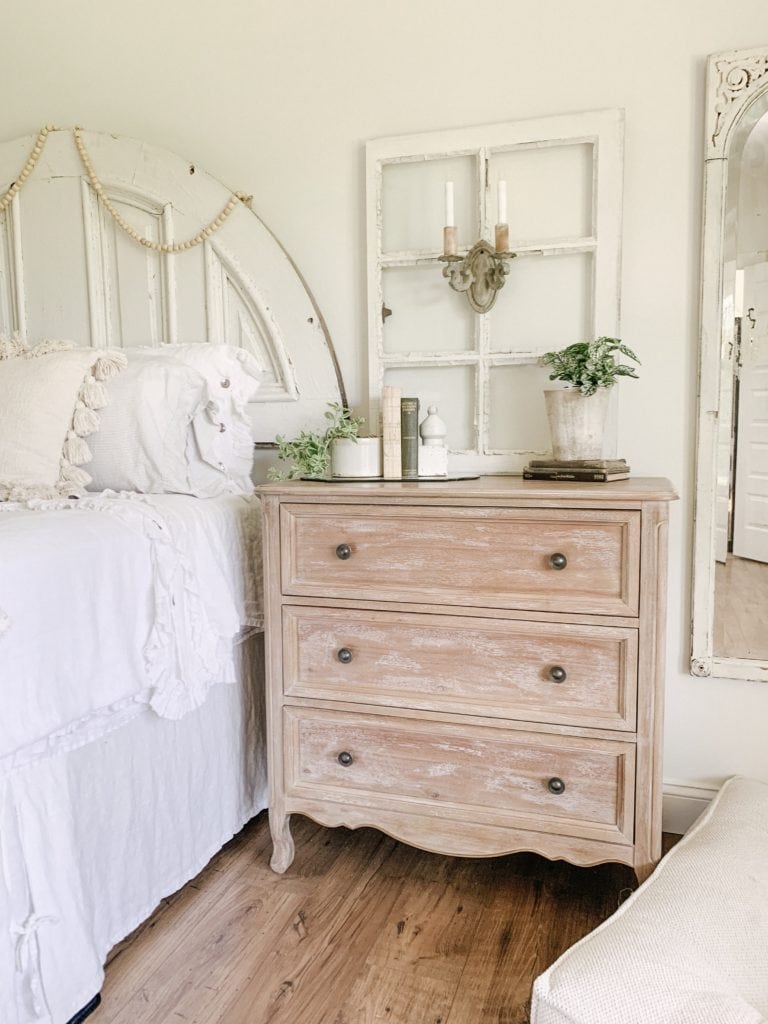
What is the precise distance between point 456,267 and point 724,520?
34.9 inches

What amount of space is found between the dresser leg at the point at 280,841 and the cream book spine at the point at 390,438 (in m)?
0.79

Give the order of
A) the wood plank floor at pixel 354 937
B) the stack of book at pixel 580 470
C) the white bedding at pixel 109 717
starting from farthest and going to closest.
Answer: the stack of book at pixel 580 470 < the wood plank floor at pixel 354 937 < the white bedding at pixel 109 717

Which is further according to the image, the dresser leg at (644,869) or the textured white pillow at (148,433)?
the textured white pillow at (148,433)

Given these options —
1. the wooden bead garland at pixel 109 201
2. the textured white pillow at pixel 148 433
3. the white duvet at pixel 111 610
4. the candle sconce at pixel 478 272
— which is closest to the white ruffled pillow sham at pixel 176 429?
the textured white pillow at pixel 148 433

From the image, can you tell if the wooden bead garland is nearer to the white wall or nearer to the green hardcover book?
the white wall

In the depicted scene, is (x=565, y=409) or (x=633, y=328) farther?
(x=633, y=328)

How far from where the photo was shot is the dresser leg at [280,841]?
169cm

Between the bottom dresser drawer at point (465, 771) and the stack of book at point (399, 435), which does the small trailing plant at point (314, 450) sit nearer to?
the stack of book at point (399, 435)

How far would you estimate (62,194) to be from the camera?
2277 millimetres

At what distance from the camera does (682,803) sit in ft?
6.12

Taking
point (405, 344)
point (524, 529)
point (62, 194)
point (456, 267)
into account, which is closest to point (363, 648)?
point (524, 529)

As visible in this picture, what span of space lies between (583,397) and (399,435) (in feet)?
1.35

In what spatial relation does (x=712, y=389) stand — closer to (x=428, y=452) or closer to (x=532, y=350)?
(x=532, y=350)

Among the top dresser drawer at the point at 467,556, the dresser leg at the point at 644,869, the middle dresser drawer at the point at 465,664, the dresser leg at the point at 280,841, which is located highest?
the top dresser drawer at the point at 467,556
